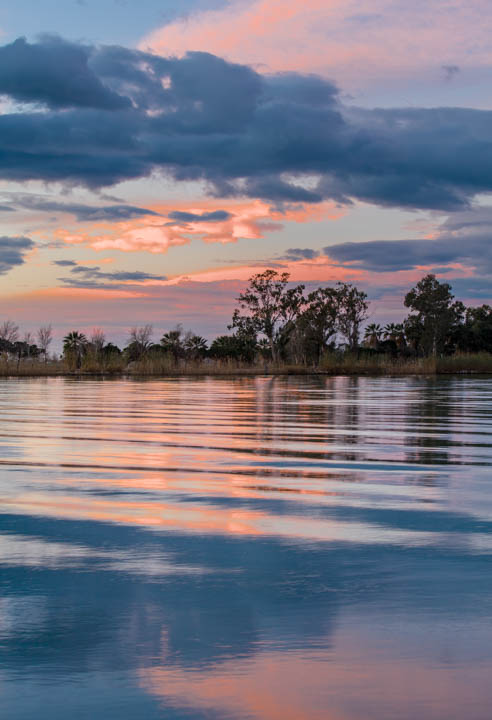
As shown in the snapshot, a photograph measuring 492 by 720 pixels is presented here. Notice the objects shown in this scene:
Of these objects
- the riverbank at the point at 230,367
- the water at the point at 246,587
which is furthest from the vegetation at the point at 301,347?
the water at the point at 246,587

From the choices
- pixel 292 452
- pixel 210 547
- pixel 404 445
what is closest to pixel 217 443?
pixel 292 452

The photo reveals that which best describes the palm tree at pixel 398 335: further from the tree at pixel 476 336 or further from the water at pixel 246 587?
the water at pixel 246 587

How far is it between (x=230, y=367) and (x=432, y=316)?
27087mm

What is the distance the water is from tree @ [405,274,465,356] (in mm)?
63722

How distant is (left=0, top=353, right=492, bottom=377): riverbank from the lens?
48.2m

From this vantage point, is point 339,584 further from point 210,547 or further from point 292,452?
point 292,452

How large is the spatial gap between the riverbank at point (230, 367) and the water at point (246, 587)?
39.7 metres

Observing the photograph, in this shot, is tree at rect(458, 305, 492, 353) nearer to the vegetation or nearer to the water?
the vegetation

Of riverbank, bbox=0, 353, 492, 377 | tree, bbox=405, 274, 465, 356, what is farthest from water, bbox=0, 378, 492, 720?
tree, bbox=405, 274, 465, 356

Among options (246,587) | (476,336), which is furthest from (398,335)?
(246,587)

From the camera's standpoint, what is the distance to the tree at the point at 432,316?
71000 millimetres

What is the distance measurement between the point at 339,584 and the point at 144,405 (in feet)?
49.9

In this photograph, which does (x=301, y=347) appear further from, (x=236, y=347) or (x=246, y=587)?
(x=246, y=587)

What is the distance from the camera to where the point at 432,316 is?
71375 millimetres
